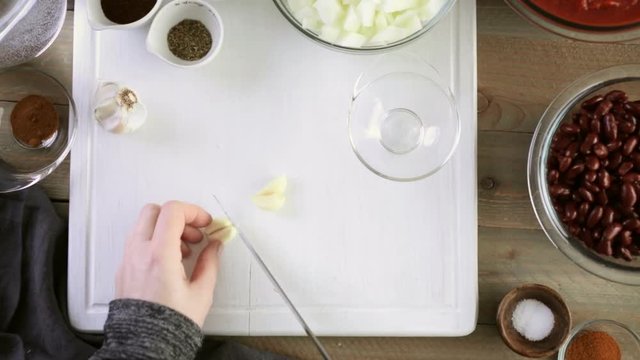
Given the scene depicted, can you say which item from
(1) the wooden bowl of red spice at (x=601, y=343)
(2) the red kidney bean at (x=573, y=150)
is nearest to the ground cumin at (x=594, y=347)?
(1) the wooden bowl of red spice at (x=601, y=343)

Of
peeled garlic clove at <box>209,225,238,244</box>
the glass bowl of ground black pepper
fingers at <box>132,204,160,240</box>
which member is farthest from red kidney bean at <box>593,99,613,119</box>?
the glass bowl of ground black pepper

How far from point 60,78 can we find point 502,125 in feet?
2.67

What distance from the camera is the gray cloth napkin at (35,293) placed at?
1.27 metres

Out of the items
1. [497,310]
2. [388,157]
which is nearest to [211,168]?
[388,157]

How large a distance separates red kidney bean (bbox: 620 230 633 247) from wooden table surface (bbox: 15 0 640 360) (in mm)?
144

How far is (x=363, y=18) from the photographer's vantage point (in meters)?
1.20

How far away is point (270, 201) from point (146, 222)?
8.4 inches

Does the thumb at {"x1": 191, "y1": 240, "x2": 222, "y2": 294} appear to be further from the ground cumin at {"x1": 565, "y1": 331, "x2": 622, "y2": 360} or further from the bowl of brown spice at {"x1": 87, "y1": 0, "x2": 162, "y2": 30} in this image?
the ground cumin at {"x1": 565, "y1": 331, "x2": 622, "y2": 360}

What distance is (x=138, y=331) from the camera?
1126 millimetres

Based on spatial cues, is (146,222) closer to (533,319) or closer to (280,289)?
(280,289)

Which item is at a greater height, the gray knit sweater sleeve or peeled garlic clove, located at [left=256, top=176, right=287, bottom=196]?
peeled garlic clove, located at [left=256, top=176, right=287, bottom=196]

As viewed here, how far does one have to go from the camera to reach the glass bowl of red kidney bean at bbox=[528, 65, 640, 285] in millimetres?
1201

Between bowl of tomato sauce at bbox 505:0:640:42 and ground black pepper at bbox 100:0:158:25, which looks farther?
ground black pepper at bbox 100:0:158:25

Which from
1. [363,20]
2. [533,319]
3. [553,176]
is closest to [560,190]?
[553,176]
